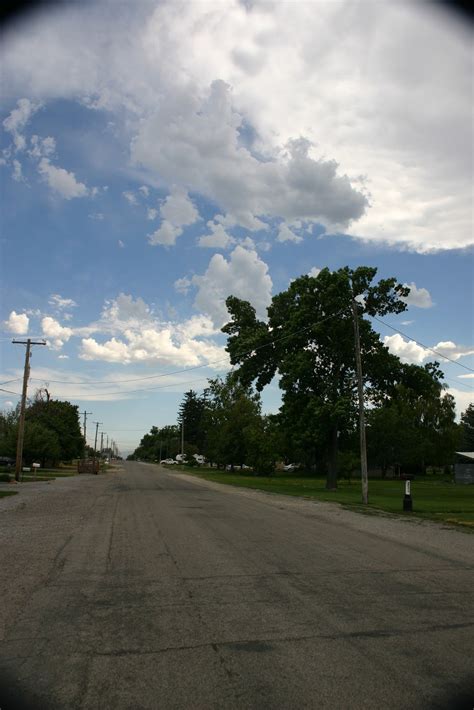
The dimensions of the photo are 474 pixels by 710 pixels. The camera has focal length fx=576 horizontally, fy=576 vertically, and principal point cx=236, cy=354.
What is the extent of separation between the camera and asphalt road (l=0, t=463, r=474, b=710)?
418 centimetres

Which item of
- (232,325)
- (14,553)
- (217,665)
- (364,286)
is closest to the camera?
(217,665)

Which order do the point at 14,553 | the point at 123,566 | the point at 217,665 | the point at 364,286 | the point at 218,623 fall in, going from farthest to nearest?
1. the point at 364,286
2. the point at 14,553
3. the point at 123,566
4. the point at 218,623
5. the point at 217,665

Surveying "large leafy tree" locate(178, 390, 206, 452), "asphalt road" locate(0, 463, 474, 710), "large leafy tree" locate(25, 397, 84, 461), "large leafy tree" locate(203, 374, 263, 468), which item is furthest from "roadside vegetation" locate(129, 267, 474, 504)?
"large leafy tree" locate(178, 390, 206, 452)

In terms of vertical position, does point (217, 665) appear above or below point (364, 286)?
below

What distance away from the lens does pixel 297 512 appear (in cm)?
1934

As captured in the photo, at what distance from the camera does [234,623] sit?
19.0 feet

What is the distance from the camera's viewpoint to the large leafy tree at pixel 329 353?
34.5 meters

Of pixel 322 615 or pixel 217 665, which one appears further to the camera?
pixel 322 615

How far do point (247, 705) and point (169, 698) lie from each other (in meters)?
0.56

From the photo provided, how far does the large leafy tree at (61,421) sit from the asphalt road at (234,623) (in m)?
63.5

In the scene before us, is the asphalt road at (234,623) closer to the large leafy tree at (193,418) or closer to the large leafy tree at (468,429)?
the large leafy tree at (468,429)

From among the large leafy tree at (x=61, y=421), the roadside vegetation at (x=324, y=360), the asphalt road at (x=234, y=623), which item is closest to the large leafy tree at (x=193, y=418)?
the large leafy tree at (x=61, y=421)

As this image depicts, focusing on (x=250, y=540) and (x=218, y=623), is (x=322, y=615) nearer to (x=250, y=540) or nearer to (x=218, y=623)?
(x=218, y=623)

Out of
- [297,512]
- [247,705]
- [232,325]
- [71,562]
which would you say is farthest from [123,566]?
[232,325]
